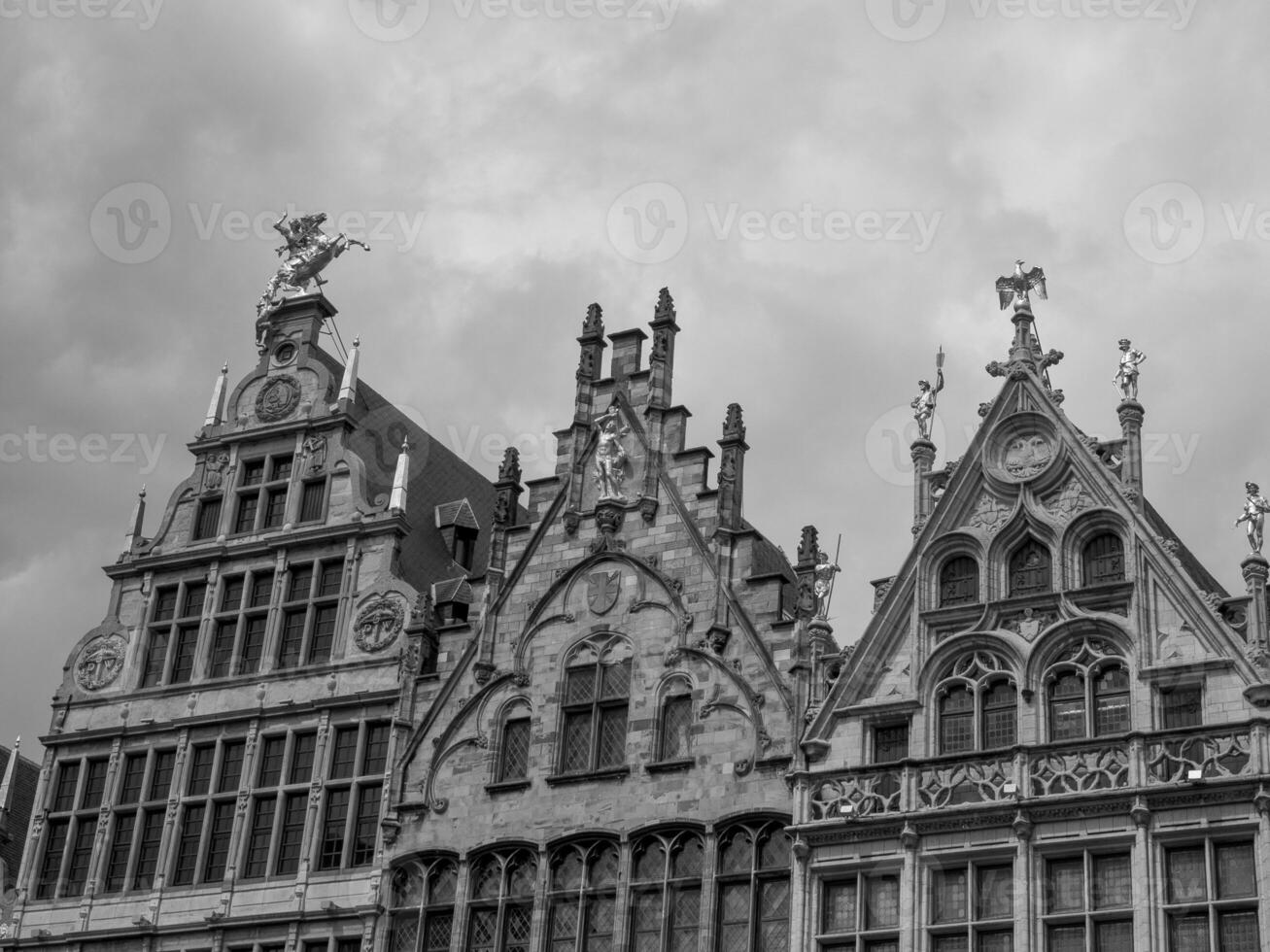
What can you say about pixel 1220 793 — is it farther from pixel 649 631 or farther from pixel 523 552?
pixel 523 552

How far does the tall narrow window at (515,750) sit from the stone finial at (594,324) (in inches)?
293

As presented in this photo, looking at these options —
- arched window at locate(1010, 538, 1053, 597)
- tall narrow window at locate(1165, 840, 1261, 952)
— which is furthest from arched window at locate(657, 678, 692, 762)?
tall narrow window at locate(1165, 840, 1261, 952)

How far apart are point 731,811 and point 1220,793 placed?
760 centimetres

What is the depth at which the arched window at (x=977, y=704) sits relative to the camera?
33.2 m

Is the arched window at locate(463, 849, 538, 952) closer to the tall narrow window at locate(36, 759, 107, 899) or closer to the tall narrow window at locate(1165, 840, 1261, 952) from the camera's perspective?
the tall narrow window at locate(36, 759, 107, 899)

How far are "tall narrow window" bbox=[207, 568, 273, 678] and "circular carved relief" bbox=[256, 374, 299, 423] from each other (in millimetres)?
3495

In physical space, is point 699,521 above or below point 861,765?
above

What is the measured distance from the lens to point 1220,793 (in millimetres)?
30781

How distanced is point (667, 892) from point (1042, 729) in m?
6.42

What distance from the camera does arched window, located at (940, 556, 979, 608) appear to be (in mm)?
34750

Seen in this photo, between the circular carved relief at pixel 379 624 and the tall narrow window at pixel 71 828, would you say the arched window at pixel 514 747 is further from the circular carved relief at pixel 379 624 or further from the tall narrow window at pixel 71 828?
the tall narrow window at pixel 71 828

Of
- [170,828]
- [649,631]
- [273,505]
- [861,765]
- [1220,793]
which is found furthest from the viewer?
[273,505]

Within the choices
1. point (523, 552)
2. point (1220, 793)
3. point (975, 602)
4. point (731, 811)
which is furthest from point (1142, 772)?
point (523, 552)

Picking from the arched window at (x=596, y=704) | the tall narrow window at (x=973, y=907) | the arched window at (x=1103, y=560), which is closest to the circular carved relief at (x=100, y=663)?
the arched window at (x=596, y=704)
